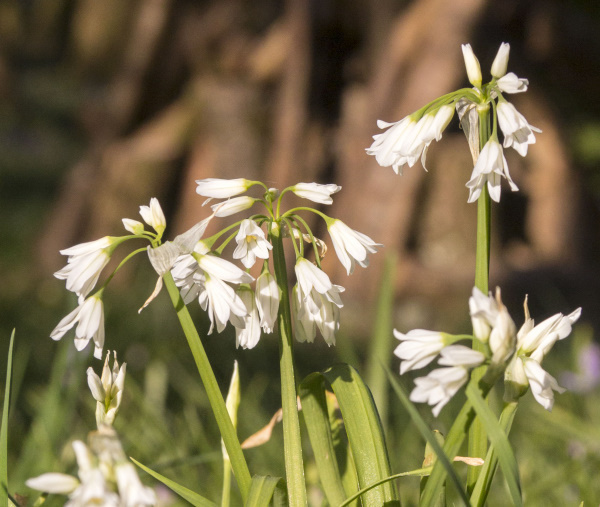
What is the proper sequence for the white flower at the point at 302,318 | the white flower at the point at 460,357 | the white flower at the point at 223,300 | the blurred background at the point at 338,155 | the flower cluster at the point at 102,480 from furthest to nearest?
the blurred background at the point at 338,155, the white flower at the point at 302,318, the white flower at the point at 223,300, the white flower at the point at 460,357, the flower cluster at the point at 102,480

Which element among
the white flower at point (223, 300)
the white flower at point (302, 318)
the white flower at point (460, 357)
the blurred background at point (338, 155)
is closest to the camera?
the white flower at point (460, 357)

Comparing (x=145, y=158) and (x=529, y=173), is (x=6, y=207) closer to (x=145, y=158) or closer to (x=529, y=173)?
(x=145, y=158)

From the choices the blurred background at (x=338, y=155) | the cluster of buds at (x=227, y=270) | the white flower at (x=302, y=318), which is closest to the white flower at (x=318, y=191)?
the cluster of buds at (x=227, y=270)

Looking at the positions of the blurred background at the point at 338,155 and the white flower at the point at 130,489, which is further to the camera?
the blurred background at the point at 338,155

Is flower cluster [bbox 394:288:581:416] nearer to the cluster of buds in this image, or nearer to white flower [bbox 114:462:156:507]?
the cluster of buds

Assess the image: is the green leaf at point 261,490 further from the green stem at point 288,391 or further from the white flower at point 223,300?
the white flower at point 223,300

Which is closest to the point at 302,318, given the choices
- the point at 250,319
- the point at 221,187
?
the point at 250,319
